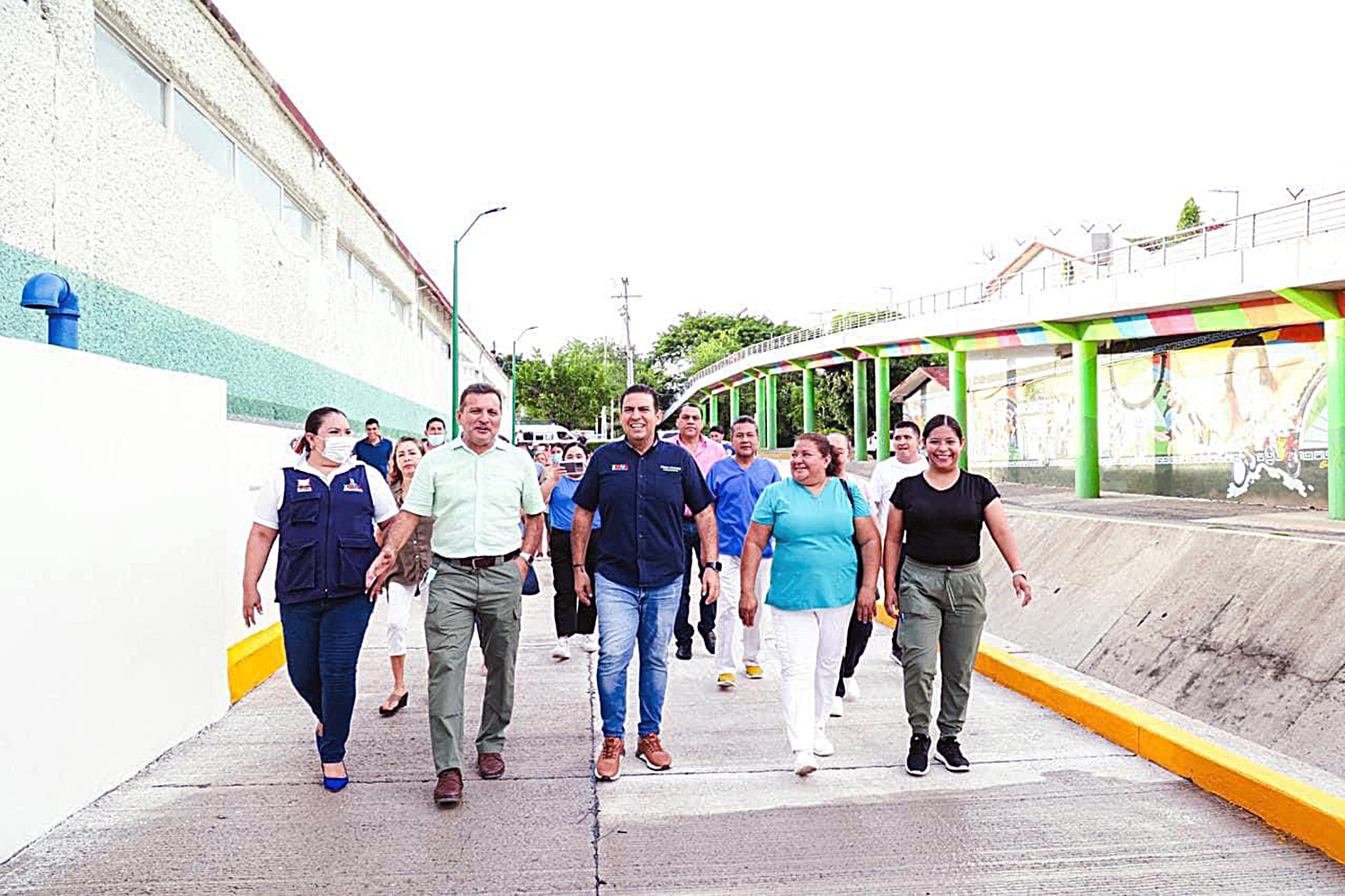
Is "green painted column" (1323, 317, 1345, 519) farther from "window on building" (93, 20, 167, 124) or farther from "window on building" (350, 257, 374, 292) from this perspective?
"window on building" (93, 20, 167, 124)

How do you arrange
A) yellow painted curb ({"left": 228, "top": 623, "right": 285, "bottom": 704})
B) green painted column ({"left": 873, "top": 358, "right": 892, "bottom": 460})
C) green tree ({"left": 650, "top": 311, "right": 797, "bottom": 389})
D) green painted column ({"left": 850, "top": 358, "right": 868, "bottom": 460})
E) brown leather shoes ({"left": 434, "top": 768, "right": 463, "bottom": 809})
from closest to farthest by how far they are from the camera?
brown leather shoes ({"left": 434, "top": 768, "right": 463, "bottom": 809}) → yellow painted curb ({"left": 228, "top": 623, "right": 285, "bottom": 704}) → green painted column ({"left": 873, "top": 358, "right": 892, "bottom": 460}) → green painted column ({"left": 850, "top": 358, "right": 868, "bottom": 460}) → green tree ({"left": 650, "top": 311, "right": 797, "bottom": 389})

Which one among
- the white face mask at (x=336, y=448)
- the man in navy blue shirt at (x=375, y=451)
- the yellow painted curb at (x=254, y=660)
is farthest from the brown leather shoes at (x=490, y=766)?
the man in navy blue shirt at (x=375, y=451)

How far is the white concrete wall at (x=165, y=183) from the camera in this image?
6.59 meters

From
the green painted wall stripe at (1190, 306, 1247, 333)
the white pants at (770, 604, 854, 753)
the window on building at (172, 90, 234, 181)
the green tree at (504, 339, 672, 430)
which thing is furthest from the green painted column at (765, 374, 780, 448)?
the white pants at (770, 604, 854, 753)

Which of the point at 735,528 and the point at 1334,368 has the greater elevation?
the point at 1334,368

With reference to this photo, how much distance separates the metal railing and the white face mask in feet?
44.5

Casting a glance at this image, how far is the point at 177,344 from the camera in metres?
8.75

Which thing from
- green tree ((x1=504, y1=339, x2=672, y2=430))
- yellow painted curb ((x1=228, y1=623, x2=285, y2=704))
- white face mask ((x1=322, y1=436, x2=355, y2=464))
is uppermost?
green tree ((x1=504, y1=339, x2=672, y2=430))

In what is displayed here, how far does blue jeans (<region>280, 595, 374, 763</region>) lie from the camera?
5.54 m

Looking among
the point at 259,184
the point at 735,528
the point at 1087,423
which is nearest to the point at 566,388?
the point at 1087,423

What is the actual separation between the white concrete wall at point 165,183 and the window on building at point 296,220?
0.15 m

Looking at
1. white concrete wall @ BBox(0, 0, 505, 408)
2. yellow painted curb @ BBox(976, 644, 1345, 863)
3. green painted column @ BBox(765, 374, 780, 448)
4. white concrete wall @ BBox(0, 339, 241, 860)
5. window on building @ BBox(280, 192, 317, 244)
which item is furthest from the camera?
green painted column @ BBox(765, 374, 780, 448)

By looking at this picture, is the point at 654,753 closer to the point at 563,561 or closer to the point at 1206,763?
the point at 1206,763

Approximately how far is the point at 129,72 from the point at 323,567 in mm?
5042
